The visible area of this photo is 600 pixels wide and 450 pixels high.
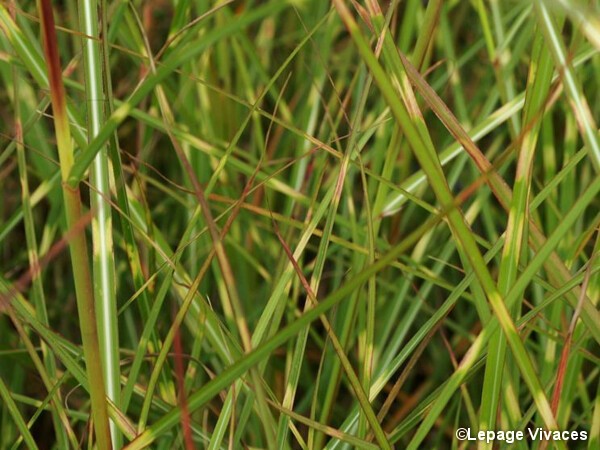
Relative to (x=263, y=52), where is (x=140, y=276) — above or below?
below

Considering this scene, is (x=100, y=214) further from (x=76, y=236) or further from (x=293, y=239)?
(x=293, y=239)

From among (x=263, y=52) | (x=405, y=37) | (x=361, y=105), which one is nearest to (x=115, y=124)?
(x=361, y=105)

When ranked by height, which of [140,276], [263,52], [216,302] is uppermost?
[263,52]

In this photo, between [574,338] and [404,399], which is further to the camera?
[404,399]

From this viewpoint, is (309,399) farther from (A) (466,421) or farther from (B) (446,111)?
(B) (446,111)

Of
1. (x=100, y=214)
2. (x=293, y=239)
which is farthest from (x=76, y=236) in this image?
(x=293, y=239)

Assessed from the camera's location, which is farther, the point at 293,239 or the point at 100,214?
the point at 293,239

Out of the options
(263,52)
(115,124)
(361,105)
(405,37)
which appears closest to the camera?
(115,124)

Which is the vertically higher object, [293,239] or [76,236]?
[76,236]
